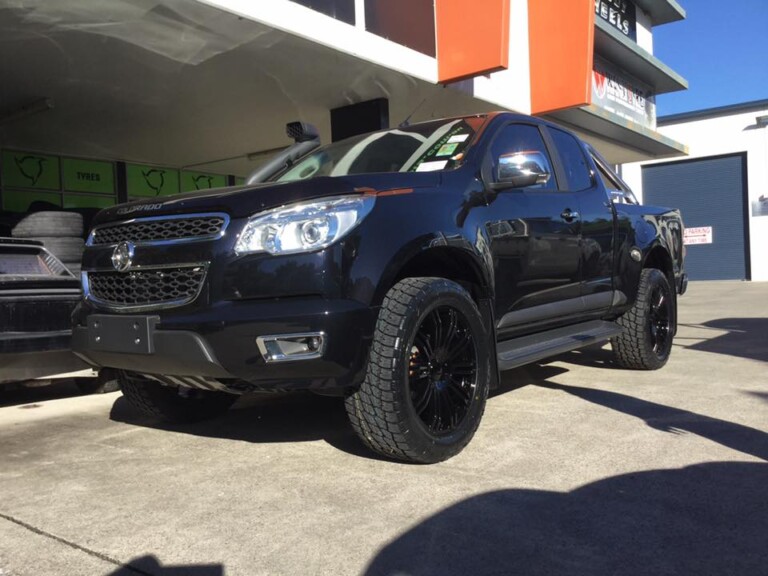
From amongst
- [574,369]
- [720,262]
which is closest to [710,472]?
[574,369]

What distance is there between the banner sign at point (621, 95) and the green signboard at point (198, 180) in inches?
342

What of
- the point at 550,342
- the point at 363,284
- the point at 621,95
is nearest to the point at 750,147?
the point at 621,95

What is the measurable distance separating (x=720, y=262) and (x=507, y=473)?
84.8 ft

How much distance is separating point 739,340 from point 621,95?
41.6 ft

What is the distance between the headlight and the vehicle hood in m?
0.04

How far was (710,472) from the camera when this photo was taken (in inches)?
121

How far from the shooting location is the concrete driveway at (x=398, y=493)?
2311mm

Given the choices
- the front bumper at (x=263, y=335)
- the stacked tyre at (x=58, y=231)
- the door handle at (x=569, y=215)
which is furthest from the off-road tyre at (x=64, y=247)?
the door handle at (x=569, y=215)

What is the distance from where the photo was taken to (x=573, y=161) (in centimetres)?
508

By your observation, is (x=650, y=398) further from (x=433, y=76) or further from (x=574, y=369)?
(x=433, y=76)

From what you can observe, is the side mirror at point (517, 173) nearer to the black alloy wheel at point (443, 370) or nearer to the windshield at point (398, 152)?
the windshield at point (398, 152)

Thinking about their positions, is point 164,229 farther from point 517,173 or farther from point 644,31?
point 644,31

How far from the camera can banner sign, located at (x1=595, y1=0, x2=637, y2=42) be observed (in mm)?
18672

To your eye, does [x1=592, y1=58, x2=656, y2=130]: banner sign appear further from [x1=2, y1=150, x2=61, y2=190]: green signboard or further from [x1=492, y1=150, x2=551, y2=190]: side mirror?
[x1=492, y1=150, x2=551, y2=190]: side mirror
